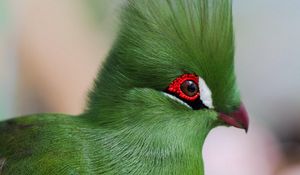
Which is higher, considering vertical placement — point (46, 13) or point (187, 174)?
point (46, 13)

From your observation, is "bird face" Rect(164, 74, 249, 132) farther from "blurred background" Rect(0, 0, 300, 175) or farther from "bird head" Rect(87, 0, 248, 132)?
"blurred background" Rect(0, 0, 300, 175)

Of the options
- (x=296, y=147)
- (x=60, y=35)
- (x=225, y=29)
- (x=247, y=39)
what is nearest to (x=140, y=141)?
(x=225, y=29)

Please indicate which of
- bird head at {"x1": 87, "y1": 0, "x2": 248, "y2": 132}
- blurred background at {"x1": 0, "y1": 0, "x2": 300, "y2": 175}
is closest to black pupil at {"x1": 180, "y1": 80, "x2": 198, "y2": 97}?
bird head at {"x1": 87, "y1": 0, "x2": 248, "y2": 132}

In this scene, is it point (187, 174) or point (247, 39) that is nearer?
point (187, 174)

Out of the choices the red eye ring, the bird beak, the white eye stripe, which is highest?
the red eye ring

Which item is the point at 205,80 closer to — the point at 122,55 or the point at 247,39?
the point at 122,55

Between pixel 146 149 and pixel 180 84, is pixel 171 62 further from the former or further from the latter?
pixel 146 149
